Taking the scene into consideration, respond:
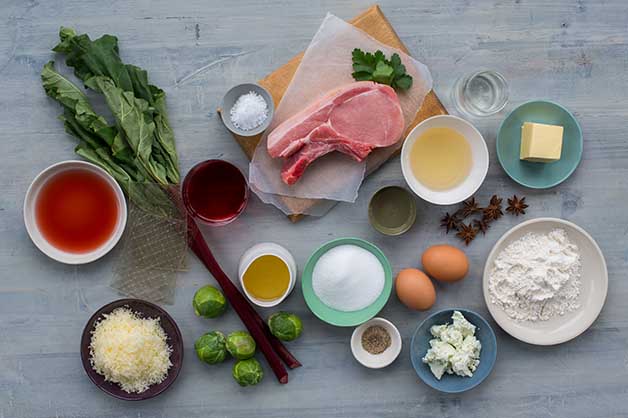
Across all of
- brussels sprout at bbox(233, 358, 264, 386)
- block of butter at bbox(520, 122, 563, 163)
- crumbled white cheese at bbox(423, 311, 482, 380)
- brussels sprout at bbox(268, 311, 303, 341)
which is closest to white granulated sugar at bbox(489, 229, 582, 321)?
crumbled white cheese at bbox(423, 311, 482, 380)

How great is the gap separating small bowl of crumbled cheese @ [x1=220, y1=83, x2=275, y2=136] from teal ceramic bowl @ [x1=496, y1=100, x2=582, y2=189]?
0.70 m

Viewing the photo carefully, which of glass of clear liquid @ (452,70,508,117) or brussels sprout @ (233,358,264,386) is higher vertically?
glass of clear liquid @ (452,70,508,117)

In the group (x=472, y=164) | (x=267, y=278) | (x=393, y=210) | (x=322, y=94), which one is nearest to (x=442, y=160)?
(x=472, y=164)

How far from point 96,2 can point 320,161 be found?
0.83 meters

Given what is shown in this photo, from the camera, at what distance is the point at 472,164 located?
1.89 meters

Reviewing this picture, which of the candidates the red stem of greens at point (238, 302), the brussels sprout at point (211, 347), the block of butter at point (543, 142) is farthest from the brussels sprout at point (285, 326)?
the block of butter at point (543, 142)

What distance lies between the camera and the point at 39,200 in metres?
1.88

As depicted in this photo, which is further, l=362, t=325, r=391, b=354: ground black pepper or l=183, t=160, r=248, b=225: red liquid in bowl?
l=362, t=325, r=391, b=354: ground black pepper

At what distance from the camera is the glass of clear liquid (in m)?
1.93

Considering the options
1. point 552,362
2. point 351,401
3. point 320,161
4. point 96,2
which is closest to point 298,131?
point 320,161

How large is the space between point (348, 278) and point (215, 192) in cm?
46

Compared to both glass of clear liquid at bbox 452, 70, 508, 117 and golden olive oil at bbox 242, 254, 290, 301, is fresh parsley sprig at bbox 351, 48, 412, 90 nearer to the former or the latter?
glass of clear liquid at bbox 452, 70, 508, 117

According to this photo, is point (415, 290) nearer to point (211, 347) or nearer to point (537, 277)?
point (537, 277)

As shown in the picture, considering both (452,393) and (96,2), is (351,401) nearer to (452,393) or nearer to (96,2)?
(452,393)
